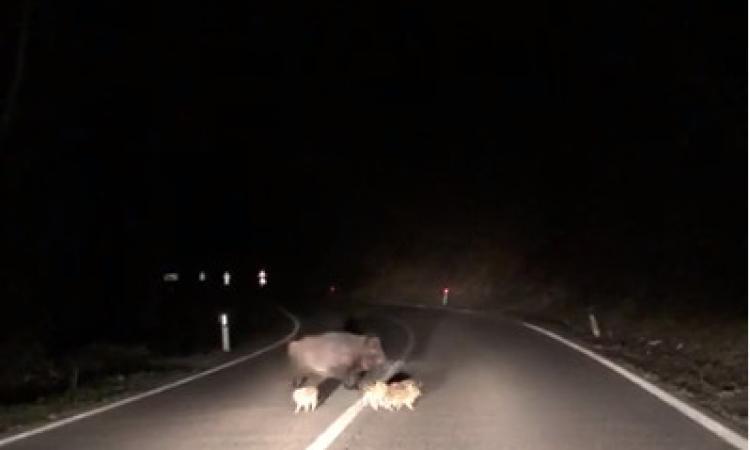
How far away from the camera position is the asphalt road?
10.6 m

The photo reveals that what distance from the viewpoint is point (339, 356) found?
15.2m

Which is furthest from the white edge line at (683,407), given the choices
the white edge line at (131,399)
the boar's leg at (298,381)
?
the white edge line at (131,399)

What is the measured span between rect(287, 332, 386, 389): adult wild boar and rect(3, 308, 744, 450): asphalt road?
0.90 ft

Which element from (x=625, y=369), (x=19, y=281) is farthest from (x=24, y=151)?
(x=625, y=369)

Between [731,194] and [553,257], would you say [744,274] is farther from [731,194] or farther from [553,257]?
[553,257]

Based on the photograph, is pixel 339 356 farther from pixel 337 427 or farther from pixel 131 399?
pixel 337 427

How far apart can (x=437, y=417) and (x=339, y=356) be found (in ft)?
10.6

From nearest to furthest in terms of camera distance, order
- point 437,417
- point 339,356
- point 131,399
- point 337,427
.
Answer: point 337,427, point 437,417, point 339,356, point 131,399

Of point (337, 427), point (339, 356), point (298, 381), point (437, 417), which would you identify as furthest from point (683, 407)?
point (298, 381)

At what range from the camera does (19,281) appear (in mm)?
24625

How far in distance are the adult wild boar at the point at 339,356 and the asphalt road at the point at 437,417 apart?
0.90ft

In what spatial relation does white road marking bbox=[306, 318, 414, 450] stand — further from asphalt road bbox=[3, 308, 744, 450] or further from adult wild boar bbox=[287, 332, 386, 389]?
adult wild boar bbox=[287, 332, 386, 389]

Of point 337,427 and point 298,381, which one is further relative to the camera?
point 298,381

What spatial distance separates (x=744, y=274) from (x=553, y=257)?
70.9ft
